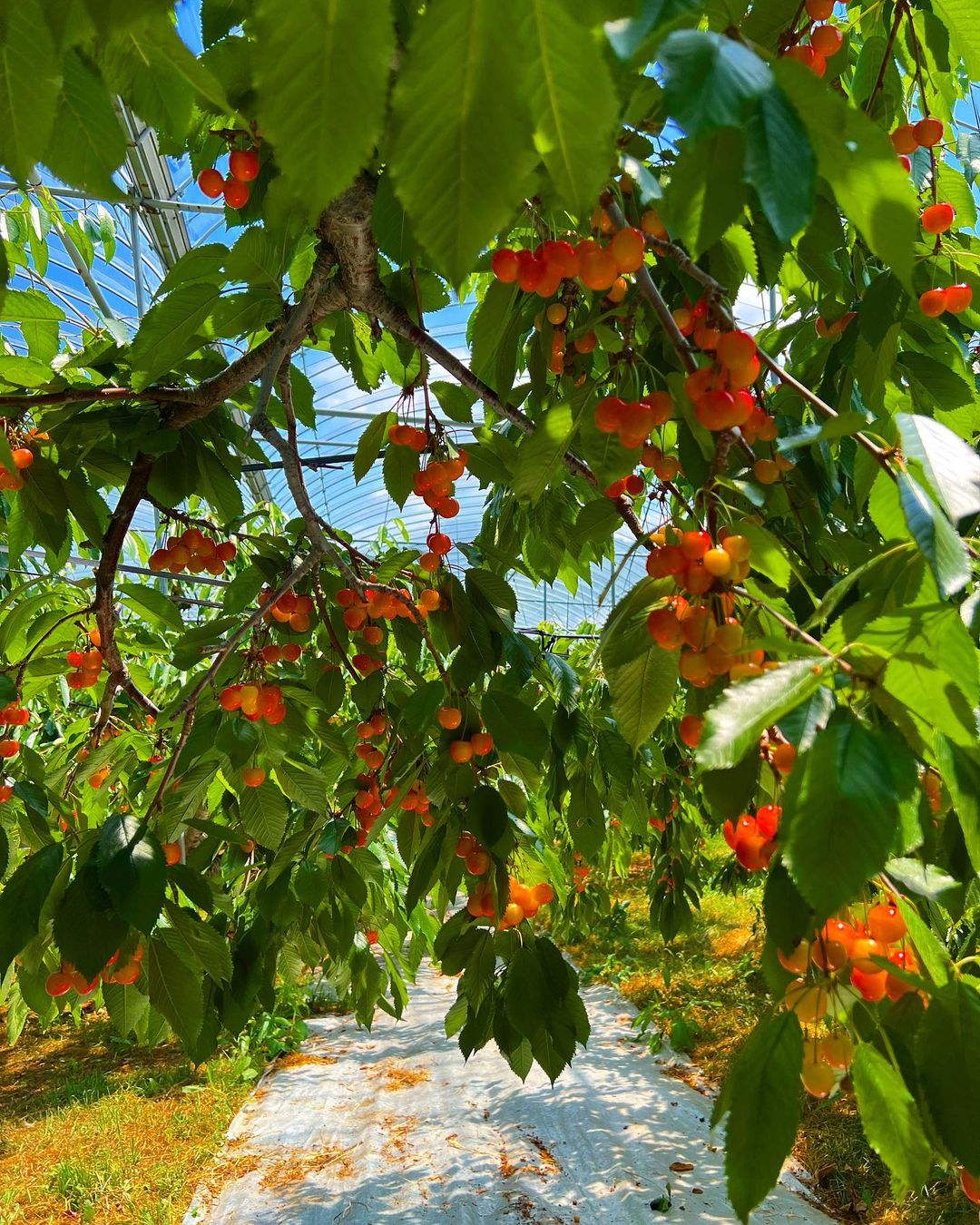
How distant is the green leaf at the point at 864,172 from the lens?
0.36 m

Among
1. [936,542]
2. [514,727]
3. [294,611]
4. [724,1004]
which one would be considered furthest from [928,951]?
[724,1004]

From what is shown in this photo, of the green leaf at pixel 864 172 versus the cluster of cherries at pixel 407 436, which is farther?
the cluster of cherries at pixel 407 436

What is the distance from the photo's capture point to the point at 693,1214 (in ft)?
11.5

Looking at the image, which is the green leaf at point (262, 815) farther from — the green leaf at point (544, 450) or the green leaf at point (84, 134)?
the green leaf at point (84, 134)

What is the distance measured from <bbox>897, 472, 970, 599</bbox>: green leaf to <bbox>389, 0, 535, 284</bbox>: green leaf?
0.93ft

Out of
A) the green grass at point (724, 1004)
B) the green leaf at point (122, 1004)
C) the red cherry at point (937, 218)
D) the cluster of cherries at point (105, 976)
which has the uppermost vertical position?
the red cherry at point (937, 218)

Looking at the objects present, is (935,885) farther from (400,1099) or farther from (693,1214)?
(400,1099)

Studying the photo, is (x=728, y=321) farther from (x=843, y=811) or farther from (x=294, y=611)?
(x=294, y=611)

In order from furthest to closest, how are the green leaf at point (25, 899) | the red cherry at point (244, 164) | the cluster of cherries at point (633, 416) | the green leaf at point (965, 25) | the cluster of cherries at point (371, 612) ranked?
the cluster of cherries at point (371, 612) → the red cherry at point (244, 164) → the green leaf at point (25, 899) → the green leaf at point (965, 25) → the cluster of cherries at point (633, 416)

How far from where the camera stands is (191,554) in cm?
170

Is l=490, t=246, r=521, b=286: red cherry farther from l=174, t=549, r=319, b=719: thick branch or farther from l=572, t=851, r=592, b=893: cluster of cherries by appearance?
l=572, t=851, r=592, b=893: cluster of cherries

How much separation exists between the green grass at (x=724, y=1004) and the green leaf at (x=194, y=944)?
95cm

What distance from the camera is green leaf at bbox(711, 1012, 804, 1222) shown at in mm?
465

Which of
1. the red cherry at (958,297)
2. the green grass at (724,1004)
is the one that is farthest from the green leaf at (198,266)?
the green grass at (724,1004)
